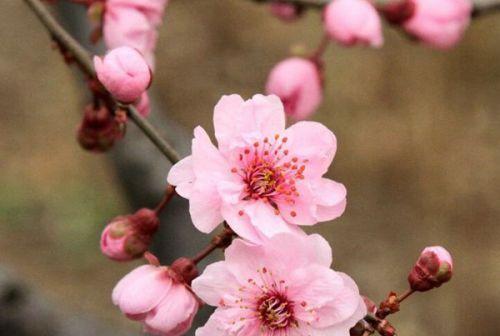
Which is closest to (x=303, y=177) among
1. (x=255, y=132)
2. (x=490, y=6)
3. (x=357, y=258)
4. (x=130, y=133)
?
(x=255, y=132)

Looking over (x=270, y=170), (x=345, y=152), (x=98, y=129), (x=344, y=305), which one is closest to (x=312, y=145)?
(x=270, y=170)

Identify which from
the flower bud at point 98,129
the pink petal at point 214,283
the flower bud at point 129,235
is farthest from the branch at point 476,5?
the pink petal at point 214,283

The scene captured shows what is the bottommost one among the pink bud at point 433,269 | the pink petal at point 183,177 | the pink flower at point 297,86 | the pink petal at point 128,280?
the pink flower at point 297,86

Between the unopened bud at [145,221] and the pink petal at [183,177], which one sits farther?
the unopened bud at [145,221]

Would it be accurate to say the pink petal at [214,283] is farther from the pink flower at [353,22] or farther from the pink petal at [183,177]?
the pink flower at [353,22]

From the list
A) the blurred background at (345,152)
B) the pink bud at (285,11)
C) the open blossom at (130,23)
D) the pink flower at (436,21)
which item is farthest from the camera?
the blurred background at (345,152)

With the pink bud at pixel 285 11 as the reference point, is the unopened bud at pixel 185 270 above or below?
above
